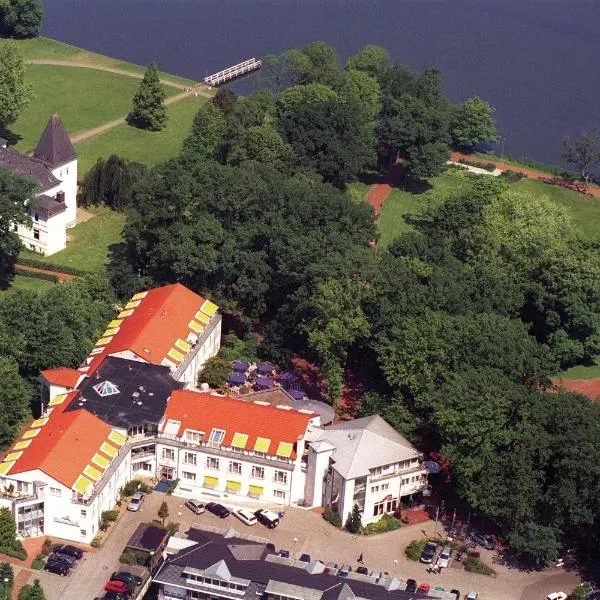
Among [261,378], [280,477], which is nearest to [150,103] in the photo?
[261,378]

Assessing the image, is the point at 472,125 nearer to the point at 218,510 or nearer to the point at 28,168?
the point at 28,168

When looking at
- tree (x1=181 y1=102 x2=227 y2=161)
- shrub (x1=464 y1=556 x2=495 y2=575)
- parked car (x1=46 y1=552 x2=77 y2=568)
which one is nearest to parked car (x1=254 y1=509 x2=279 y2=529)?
parked car (x1=46 y1=552 x2=77 y2=568)

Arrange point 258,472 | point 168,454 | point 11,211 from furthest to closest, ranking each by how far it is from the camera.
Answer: point 11,211, point 168,454, point 258,472

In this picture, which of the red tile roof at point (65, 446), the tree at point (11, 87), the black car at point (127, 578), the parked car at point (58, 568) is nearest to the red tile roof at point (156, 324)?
the red tile roof at point (65, 446)

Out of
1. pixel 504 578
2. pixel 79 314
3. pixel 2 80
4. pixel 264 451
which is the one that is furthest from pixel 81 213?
pixel 504 578

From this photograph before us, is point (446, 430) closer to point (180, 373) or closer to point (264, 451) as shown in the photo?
point (264, 451)

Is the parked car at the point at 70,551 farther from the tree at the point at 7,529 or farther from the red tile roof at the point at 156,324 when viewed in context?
the red tile roof at the point at 156,324
